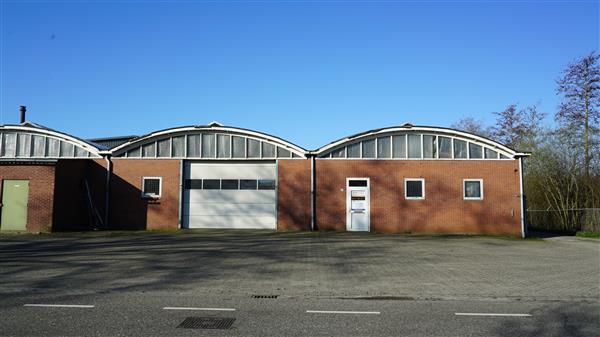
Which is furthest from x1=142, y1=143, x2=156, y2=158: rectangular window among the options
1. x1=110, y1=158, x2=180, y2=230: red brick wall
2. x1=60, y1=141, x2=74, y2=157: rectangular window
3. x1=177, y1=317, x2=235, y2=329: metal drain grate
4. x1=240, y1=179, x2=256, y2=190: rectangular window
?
x1=177, y1=317, x2=235, y2=329: metal drain grate

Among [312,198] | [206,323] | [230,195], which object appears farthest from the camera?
[230,195]

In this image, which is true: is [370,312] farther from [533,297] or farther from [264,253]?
[264,253]

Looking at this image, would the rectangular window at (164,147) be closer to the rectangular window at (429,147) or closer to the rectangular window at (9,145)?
the rectangular window at (9,145)

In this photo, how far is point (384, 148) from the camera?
2375 centimetres

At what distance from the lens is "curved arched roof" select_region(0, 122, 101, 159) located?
24.7 metres

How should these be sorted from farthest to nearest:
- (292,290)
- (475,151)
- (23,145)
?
(23,145)
(475,151)
(292,290)

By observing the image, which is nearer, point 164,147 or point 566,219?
point 164,147

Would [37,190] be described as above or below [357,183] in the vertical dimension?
below

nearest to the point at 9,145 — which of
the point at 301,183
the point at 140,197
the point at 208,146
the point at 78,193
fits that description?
the point at 78,193

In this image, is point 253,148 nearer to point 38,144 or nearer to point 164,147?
point 164,147

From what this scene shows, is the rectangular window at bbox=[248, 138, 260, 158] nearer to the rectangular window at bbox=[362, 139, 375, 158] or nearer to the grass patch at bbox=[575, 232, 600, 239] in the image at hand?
the rectangular window at bbox=[362, 139, 375, 158]

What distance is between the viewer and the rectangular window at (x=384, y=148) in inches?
934

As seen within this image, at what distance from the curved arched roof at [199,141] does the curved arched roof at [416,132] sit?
1.72m

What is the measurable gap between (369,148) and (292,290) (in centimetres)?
1535
